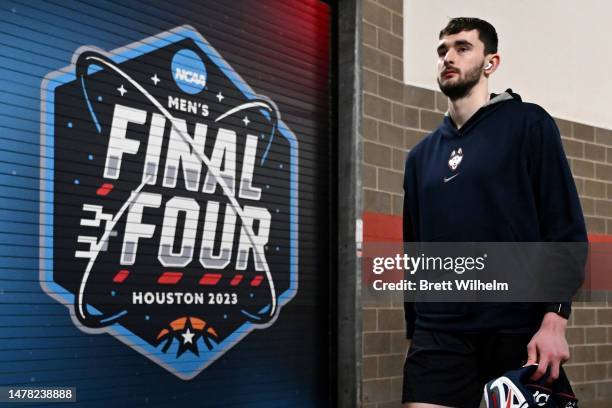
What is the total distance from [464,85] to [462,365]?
48.4 inches

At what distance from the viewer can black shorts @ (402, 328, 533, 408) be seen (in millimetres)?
3559

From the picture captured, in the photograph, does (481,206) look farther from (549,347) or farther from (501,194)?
(549,347)

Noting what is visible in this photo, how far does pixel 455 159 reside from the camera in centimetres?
380

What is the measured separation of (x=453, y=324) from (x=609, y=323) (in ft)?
23.2

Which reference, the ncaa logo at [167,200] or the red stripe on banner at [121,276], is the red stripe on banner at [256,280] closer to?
the ncaa logo at [167,200]

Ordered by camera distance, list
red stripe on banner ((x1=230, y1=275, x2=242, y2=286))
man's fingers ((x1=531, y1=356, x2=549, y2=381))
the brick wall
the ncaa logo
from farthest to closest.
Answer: the brick wall < red stripe on banner ((x1=230, y1=275, x2=242, y2=286)) < the ncaa logo < man's fingers ((x1=531, y1=356, x2=549, y2=381))

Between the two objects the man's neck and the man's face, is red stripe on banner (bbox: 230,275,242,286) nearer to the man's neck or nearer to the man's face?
the man's neck

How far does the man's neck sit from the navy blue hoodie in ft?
0.09

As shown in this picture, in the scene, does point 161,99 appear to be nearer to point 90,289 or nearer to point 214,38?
point 214,38

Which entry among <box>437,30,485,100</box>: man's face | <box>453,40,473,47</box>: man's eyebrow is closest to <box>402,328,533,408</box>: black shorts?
<box>437,30,485,100</box>: man's face

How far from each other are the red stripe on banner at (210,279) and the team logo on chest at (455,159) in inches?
125

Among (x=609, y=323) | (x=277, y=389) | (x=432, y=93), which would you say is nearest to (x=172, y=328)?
(x=277, y=389)

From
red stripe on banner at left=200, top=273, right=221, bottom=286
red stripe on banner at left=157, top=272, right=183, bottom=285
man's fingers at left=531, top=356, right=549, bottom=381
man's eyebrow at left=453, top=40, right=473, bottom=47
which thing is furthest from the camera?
red stripe on banner at left=200, top=273, right=221, bottom=286

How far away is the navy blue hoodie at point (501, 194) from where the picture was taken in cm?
351
